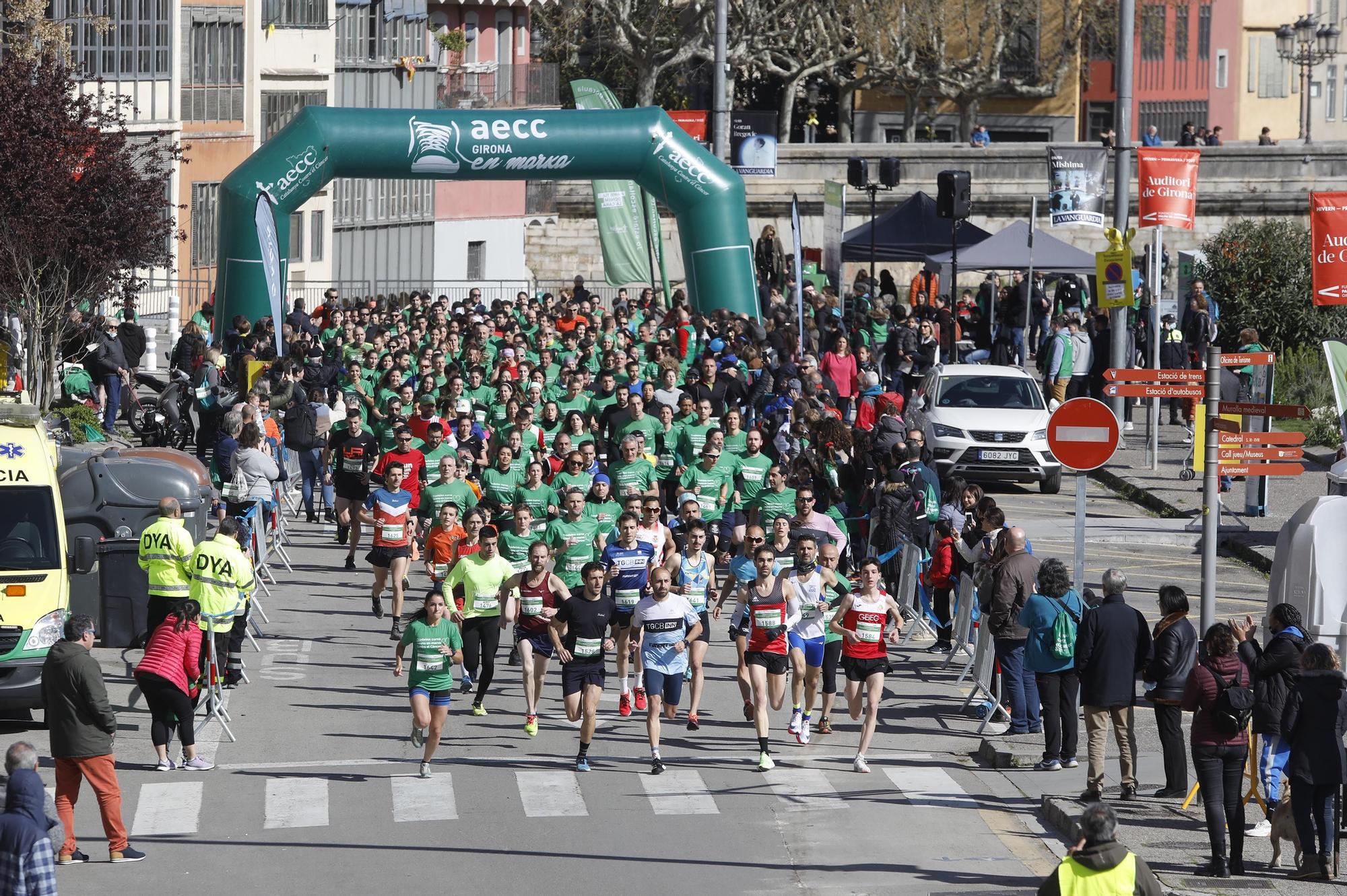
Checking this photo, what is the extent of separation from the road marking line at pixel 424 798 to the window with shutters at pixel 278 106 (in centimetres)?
3579

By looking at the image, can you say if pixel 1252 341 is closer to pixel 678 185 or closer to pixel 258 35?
pixel 678 185

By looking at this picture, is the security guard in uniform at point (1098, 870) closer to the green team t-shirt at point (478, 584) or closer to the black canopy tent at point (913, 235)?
the green team t-shirt at point (478, 584)

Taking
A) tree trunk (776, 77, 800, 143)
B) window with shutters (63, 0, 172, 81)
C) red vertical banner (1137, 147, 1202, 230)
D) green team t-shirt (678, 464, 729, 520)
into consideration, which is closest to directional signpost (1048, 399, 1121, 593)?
green team t-shirt (678, 464, 729, 520)

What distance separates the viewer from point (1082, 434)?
50.2 feet

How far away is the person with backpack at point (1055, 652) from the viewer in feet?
49.2

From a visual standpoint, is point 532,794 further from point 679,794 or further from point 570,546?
point 570,546

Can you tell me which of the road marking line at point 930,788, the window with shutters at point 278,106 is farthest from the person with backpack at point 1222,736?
the window with shutters at point 278,106

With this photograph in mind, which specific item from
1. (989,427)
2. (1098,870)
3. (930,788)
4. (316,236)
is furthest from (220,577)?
(316,236)

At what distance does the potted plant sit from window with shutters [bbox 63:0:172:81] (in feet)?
57.9

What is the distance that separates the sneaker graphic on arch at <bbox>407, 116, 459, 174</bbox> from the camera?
3178cm

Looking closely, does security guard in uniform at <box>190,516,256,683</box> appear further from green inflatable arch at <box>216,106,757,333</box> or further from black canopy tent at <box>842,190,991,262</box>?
black canopy tent at <box>842,190,991,262</box>

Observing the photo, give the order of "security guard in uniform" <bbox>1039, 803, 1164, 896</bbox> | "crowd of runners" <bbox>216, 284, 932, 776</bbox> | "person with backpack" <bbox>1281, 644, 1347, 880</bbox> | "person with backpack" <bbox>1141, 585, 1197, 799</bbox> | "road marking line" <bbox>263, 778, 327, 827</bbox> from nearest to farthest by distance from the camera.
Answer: "security guard in uniform" <bbox>1039, 803, 1164, 896</bbox>, "person with backpack" <bbox>1281, 644, 1347, 880</bbox>, "road marking line" <bbox>263, 778, 327, 827</bbox>, "person with backpack" <bbox>1141, 585, 1197, 799</bbox>, "crowd of runners" <bbox>216, 284, 932, 776</bbox>

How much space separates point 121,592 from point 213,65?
30.6 m

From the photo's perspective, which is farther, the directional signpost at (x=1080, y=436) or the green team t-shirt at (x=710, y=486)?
the green team t-shirt at (x=710, y=486)
